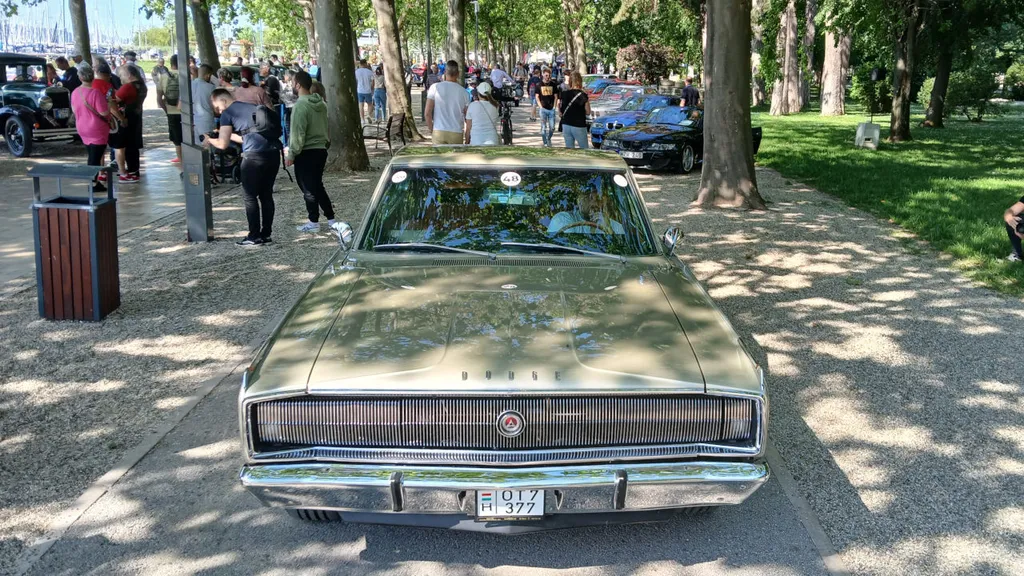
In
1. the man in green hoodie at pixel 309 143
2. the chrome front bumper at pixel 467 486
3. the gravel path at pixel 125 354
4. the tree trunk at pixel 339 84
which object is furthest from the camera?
the tree trunk at pixel 339 84

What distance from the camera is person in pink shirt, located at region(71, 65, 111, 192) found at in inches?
522

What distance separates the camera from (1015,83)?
53438mm

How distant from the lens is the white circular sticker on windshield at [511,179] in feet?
17.7

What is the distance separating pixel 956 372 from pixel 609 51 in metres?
65.0

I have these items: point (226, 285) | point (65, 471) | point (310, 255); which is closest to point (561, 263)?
point (65, 471)

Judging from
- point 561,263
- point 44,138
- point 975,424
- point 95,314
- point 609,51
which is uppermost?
point 609,51

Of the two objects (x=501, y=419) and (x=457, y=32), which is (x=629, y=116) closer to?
(x=457, y=32)

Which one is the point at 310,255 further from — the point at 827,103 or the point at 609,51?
the point at 609,51

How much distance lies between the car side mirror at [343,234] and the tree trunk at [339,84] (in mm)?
11644

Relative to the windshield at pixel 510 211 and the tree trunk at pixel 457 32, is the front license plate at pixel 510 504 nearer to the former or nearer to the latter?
the windshield at pixel 510 211

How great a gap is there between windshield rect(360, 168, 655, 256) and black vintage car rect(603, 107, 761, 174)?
13.2 metres

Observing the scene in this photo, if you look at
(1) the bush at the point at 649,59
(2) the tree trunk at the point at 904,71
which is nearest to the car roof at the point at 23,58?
(2) the tree trunk at the point at 904,71

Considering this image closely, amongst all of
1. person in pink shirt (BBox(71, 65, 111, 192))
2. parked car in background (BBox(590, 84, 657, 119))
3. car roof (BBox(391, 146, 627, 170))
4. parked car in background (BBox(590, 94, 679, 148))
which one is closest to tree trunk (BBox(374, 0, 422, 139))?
parked car in background (BBox(590, 94, 679, 148))

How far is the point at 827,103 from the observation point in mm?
36438
